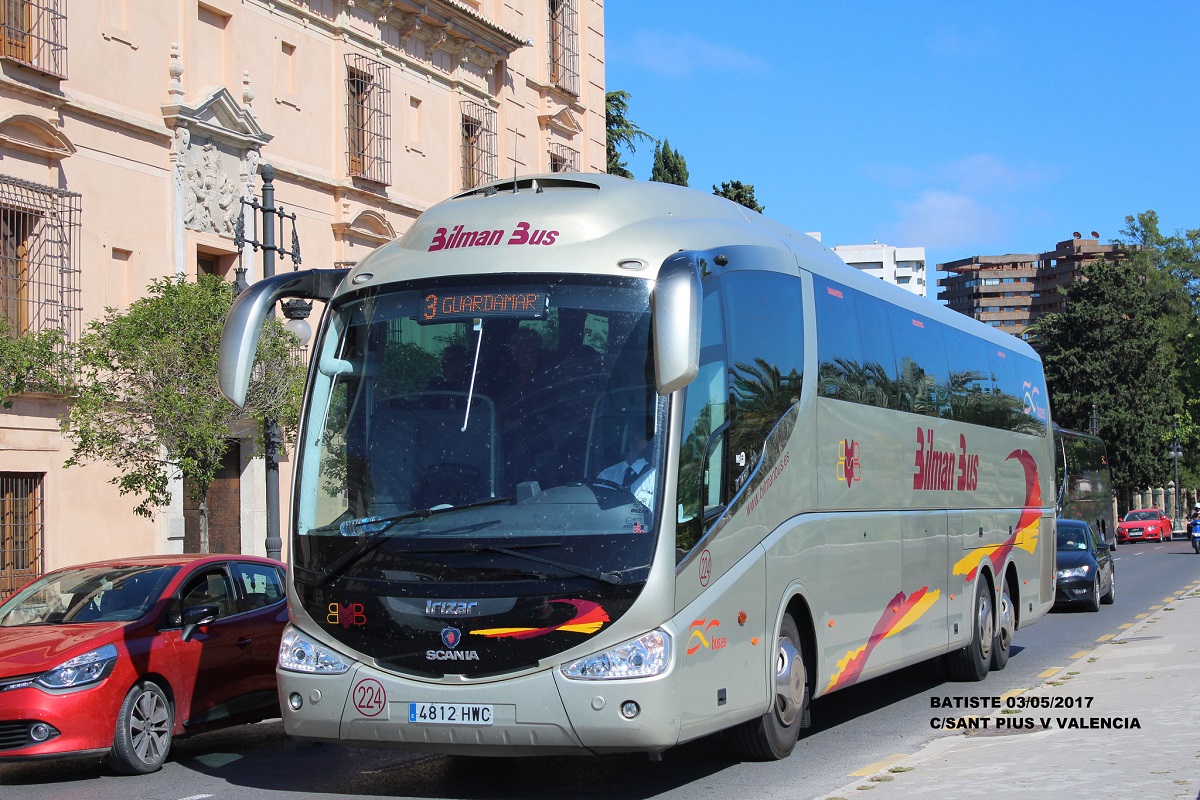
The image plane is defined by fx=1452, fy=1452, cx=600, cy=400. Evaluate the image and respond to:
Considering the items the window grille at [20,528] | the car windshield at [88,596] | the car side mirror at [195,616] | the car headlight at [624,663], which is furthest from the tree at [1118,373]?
the car headlight at [624,663]

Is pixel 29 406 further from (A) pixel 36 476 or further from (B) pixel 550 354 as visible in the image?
(B) pixel 550 354

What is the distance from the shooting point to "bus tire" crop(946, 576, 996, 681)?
14.4 meters

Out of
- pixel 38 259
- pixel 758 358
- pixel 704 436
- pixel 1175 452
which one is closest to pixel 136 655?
pixel 704 436

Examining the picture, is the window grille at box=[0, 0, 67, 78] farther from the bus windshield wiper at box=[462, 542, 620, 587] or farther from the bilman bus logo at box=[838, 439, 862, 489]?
the bus windshield wiper at box=[462, 542, 620, 587]

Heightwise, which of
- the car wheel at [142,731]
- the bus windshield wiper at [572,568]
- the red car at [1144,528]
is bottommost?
the red car at [1144,528]

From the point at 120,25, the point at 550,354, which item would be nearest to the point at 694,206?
the point at 550,354

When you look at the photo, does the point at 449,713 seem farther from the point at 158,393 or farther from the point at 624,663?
the point at 158,393

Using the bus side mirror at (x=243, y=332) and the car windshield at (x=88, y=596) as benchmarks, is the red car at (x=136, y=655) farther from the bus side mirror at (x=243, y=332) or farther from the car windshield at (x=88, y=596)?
the bus side mirror at (x=243, y=332)

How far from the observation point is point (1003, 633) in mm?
15453

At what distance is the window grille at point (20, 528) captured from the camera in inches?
787

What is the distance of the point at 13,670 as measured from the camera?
942cm

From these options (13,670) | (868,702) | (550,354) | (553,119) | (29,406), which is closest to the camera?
(550,354)

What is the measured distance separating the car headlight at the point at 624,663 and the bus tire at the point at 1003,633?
329 inches

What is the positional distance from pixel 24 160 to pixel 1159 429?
69.3 metres
